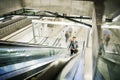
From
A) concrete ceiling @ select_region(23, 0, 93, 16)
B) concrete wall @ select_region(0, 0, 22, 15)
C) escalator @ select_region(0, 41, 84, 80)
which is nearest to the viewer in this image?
escalator @ select_region(0, 41, 84, 80)

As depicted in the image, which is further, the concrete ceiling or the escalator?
the concrete ceiling

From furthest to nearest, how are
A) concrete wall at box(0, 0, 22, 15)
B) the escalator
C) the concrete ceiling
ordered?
the concrete ceiling, concrete wall at box(0, 0, 22, 15), the escalator

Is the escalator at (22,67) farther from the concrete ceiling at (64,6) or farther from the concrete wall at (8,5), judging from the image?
the concrete ceiling at (64,6)

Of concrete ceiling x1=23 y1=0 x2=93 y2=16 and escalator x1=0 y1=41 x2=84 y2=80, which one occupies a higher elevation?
concrete ceiling x1=23 y1=0 x2=93 y2=16

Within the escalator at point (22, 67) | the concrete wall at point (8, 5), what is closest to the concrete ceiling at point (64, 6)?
the concrete wall at point (8, 5)

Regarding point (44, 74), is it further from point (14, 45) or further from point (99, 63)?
point (99, 63)

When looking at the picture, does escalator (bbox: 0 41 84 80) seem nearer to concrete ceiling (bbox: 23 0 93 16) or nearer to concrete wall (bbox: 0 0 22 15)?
concrete wall (bbox: 0 0 22 15)

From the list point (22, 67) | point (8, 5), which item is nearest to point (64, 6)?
point (8, 5)

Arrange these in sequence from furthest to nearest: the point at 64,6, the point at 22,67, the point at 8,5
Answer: the point at 64,6 → the point at 8,5 → the point at 22,67

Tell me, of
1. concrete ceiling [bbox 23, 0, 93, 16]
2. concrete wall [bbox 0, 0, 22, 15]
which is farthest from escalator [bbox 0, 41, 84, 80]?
concrete ceiling [bbox 23, 0, 93, 16]

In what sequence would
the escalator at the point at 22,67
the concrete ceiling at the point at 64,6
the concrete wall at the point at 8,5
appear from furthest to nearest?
1. the concrete ceiling at the point at 64,6
2. the concrete wall at the point at 8,5
3. the escalator at the point at 22,67

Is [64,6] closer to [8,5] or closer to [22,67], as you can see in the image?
[8,5]

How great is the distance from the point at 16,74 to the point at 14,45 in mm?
571

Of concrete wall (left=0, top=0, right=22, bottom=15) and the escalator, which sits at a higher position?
concrete wall (left=0, top=0, right=22, bottom=15)
